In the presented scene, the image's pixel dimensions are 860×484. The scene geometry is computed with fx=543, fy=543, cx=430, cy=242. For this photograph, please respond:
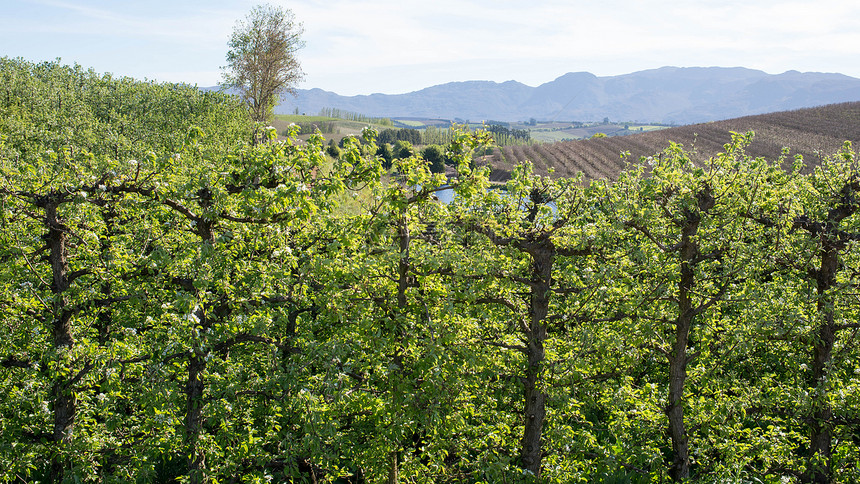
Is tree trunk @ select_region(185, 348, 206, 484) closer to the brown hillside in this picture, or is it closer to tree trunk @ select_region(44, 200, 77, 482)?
tree trunk @ select_region(44, 200, 77, 482)

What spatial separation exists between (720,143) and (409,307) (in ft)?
231

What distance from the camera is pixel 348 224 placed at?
939cm

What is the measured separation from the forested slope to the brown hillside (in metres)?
45.4

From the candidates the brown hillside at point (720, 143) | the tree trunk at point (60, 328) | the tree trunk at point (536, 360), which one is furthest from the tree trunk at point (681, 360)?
A: the brown hillside at point (720, 143)

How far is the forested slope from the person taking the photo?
8734mm

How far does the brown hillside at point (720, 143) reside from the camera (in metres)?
58.3

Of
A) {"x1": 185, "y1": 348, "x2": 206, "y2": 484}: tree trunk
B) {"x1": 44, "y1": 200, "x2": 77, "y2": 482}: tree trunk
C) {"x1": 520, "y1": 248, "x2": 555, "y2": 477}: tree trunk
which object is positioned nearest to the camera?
{"x1": 44, "y1": 200, "x2": 77, "y2": 482}: tree trunk

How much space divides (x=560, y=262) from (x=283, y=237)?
5.43 metres

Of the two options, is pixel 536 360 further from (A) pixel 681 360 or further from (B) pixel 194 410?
(B) pixel 194 410

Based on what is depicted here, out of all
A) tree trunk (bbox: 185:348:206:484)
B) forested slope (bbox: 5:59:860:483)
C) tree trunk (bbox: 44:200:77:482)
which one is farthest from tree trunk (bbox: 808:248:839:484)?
tree trunk (bbox: 44:200:77:482)

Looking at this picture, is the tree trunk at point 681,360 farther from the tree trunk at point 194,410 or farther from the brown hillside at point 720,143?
the brown hillside at point 720,143

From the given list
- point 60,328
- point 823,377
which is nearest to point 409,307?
point 60,328

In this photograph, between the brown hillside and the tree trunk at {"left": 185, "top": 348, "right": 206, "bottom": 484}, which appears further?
the brown hillside

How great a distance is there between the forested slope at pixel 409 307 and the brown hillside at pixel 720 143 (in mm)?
45380
